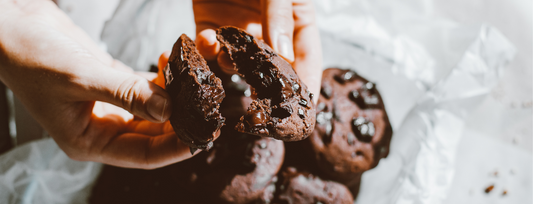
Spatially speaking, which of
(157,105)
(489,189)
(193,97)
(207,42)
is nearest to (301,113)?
(193,97)

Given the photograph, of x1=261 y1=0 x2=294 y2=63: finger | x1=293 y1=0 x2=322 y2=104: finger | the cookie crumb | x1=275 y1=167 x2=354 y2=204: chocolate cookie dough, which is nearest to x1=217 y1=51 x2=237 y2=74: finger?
x1=261 y1=0 x2=294 y2=63: finger

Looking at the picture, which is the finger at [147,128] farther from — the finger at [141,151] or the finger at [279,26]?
the finger at [279,26]

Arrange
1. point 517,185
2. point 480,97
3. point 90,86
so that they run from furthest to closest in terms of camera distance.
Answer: point 517,185, point 480,97, point 90,86

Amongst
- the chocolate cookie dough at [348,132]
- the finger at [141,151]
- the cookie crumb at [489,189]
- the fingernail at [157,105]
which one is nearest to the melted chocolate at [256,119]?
the fingernail at [157,105]

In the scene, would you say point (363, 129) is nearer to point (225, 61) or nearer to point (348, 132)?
point (348, 132)

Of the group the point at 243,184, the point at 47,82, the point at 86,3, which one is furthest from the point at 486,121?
the point at 86,3

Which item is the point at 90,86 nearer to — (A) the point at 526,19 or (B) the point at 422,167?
(B) the point at 422,167
